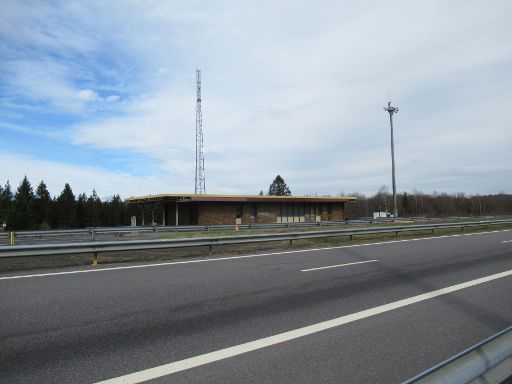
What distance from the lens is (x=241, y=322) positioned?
206 inches

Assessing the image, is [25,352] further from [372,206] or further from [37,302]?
[372,206]

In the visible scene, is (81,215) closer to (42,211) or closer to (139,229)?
(42,211)

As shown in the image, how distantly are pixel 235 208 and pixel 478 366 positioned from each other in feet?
132

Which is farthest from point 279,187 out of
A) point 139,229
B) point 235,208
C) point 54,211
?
point 139,229

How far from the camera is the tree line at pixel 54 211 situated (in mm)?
66812

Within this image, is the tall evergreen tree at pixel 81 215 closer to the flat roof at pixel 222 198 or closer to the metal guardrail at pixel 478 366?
the flat roof at pixel 222 198

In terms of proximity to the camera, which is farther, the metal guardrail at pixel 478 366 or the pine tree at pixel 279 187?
the pine tree at pixel 279 187

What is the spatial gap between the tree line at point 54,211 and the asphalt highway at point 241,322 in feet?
224

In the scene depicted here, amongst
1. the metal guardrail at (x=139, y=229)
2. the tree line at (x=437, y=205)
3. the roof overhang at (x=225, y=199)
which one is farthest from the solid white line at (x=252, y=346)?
the tree line at (x=437, y=205)

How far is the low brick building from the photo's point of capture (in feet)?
133

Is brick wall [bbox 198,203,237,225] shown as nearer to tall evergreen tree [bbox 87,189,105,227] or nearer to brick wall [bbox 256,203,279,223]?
brick wall [bbox 256,203,279,223]

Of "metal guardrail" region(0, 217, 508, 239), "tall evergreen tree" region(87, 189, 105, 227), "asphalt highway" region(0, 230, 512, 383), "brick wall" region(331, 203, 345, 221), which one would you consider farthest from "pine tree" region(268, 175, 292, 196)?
"asphalt highway" region(0, 230, 512, 383)

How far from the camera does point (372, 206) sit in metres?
137

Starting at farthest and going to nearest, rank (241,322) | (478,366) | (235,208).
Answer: (235,208), (241,322), (478,366)
